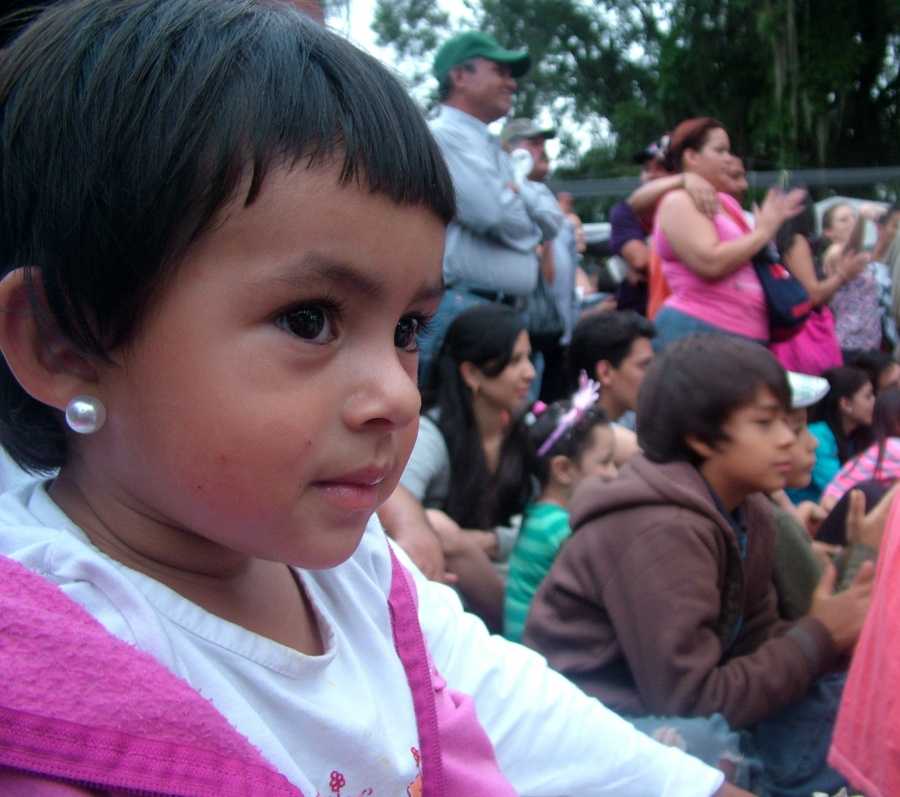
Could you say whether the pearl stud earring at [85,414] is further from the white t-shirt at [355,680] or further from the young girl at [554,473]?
the young girl at [554,473]

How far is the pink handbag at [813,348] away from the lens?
465 centimetres

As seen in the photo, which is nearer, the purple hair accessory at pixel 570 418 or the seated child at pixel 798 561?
the seated child at pixel 798 561

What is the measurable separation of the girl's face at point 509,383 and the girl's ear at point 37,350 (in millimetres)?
2752

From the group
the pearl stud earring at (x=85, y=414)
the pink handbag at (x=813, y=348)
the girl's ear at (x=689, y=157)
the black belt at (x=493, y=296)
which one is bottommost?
the pink handbag at (x=813, y=348)

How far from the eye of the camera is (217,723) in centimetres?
80

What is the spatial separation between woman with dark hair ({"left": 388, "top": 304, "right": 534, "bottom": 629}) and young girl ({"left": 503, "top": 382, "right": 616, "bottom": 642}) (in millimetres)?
85

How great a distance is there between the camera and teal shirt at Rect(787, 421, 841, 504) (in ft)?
14.0

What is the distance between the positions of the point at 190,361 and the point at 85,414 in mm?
110

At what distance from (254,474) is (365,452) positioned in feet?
0.30

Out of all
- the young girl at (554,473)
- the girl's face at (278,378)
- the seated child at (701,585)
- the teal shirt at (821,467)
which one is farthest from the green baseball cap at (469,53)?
the girl's face at (278,378)

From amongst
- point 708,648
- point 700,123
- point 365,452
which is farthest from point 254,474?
point 700,123

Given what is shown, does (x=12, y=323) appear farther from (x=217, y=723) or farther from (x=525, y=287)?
(x=525, y=287)

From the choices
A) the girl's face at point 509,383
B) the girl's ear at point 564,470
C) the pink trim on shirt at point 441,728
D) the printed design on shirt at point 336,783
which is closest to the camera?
the printed design on shirt at point 336,783

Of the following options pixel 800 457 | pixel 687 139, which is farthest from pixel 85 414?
pixel 687 139
